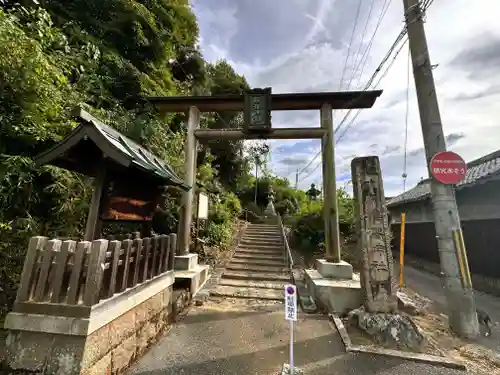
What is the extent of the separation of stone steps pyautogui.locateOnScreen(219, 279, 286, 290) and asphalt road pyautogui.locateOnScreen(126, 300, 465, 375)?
1.52m

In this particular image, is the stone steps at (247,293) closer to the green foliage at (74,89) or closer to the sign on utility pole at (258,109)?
the green foliage at (74,89)

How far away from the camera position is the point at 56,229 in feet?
15.4

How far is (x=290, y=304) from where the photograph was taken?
2.92 m

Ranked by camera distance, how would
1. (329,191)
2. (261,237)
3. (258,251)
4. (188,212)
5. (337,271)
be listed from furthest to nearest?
(261,237) → (258,251) → (188,212) → (329,191) → (337,271)

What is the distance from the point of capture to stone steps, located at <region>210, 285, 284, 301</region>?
18.4ft

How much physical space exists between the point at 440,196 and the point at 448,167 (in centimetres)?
55

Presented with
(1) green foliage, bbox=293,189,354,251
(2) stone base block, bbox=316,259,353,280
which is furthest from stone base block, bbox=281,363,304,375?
(1) green foliage, bbox=293,189,354,251

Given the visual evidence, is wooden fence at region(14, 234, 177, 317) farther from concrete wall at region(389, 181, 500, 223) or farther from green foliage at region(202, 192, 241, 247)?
concrete wall at region(389, 181, 500, 223)

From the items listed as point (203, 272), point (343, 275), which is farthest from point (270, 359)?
point (203, 272)

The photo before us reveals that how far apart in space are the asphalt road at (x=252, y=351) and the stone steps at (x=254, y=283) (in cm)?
152

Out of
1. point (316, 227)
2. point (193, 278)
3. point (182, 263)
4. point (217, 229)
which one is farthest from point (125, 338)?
point (316, 227)

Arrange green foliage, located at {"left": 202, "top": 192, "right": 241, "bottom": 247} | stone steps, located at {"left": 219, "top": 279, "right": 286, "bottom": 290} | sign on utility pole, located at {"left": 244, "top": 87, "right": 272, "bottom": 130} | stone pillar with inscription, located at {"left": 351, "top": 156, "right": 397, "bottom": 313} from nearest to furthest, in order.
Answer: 1. stone pillar with inscription, located at {"left": 351, "top": 156, "right": 397, "bottom": 313}
2. stone steps, located at {"left": 219, "top": 279, "right": 286, "bottom": 290}
3. sign on utility pole, located at {"left": 244, "top": 87, "right": 272, "bottom": 130}
4. green foliage, located at {"left": 202, "top": 192, "right": 241, "bottom": 247}

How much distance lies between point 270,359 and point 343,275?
2936mm

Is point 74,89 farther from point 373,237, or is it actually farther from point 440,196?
point 440,196
